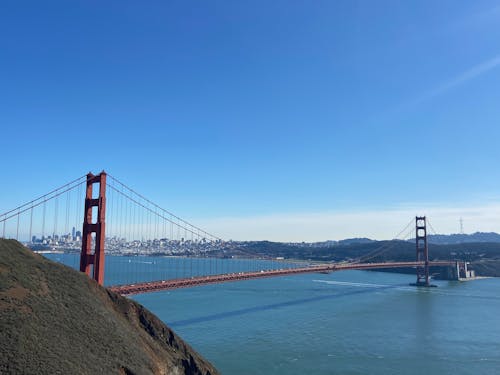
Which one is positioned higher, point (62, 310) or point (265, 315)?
point (62, 310)

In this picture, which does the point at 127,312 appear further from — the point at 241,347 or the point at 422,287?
the point at 422,287

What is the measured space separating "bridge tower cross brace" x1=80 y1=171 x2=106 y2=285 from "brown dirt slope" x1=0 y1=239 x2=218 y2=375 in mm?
3760

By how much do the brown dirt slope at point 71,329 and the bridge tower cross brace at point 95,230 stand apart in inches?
148

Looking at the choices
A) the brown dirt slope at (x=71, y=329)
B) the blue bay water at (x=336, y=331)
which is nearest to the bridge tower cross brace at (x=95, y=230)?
the brown dirt slope at (x=71, y=329)

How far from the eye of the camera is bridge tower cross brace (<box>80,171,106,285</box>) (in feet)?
63.4

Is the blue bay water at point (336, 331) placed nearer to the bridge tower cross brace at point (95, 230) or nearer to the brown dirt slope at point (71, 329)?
the brown dirt slope at point (71, 329)

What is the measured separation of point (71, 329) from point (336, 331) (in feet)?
60.2

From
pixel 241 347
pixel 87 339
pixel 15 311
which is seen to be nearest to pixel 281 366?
pixel 241 347

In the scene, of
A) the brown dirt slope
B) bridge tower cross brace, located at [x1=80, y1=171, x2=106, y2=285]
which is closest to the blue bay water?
the brown dirt slope

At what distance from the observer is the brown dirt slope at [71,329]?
31.5 ft

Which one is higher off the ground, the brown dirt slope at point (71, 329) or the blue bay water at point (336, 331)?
the brown dirt slope at point (71, 329)

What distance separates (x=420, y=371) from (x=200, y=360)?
10.3 meters

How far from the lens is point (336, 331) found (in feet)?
83.4

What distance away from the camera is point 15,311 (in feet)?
34.9
